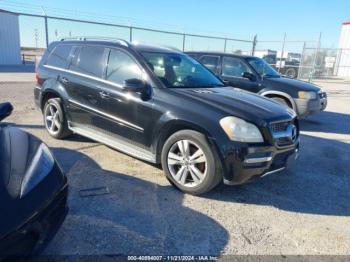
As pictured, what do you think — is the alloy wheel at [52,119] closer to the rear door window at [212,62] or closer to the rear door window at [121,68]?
the rear door window at [121,68]

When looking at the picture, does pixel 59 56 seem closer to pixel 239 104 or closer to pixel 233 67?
pixel 239 104

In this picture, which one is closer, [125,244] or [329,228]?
[125,244]

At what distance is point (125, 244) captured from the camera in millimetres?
2686

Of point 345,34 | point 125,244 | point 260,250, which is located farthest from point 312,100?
point 345,34

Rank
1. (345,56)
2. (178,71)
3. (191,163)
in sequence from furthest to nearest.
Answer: (345,56) < (178,71) < (191,163)

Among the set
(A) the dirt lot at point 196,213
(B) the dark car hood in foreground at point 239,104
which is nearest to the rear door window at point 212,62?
(A) the dirt lot at point 196,213

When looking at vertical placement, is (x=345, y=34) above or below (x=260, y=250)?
above

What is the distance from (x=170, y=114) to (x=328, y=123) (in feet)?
20.7

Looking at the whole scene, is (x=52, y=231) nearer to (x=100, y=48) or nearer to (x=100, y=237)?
(x=100, y=237)

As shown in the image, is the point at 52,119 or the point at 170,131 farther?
the point at 52,119

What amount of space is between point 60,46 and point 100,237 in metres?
3.90

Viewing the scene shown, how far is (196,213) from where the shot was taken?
129 inches

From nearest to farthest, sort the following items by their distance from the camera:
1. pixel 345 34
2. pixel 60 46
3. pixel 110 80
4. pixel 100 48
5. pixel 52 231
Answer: pixel 52 231 → pixel 110 80 → pixel 100 48 → pixel 60 46 → pixel 345 34

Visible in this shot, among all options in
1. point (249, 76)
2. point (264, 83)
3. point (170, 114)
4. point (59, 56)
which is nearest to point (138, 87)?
point (170, 114)
